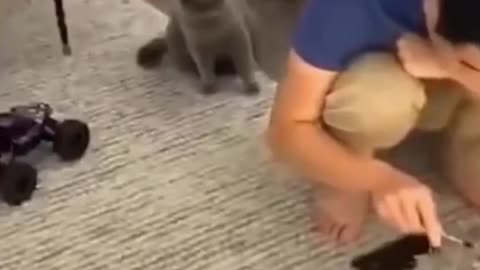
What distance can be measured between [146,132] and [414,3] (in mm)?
490

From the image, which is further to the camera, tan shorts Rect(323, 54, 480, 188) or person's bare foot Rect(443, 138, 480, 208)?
person's bare foot Rect(443, 138, 480, 208)

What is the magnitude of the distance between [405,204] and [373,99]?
0.12 metres

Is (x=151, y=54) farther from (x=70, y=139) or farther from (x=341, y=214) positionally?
(x=341, y=214)

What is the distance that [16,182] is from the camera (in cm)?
131

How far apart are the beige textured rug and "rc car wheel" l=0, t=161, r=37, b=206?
1 cm

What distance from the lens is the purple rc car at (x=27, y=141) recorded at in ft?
4.32

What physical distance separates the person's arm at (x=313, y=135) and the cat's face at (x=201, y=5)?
0.34 metres

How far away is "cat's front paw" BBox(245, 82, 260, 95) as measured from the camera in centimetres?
150

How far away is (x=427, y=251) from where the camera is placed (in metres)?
1.19

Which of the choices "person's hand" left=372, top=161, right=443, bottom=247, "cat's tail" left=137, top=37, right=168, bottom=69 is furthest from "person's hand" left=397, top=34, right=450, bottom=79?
"cat's tail" left=137, top=37, right=168, bottom=69

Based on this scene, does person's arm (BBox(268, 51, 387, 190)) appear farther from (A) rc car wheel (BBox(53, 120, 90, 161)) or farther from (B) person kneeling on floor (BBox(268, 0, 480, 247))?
(A) rc car wheel (BBox(53, 120, 90, 161))

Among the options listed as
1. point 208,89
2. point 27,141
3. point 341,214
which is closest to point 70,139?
point 27,141

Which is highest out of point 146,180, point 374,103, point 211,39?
point 374,103

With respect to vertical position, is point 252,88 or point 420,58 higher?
point 420,58
